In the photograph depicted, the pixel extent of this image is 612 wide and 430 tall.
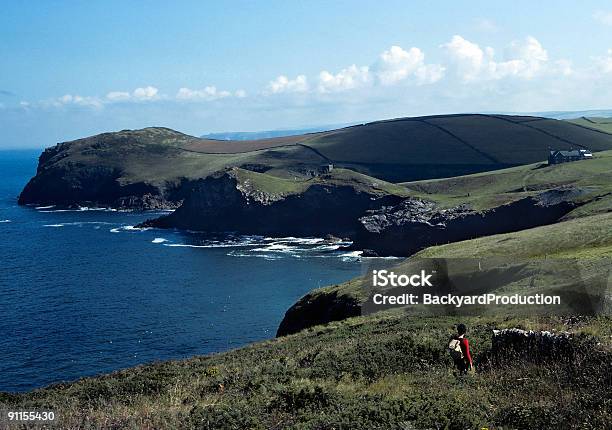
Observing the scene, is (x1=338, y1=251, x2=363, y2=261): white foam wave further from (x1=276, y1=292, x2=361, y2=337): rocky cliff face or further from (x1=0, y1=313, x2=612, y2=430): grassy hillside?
(x1=0, y1=313, x2=612, y2=430): grassy hillside

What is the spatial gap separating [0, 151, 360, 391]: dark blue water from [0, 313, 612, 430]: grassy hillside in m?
45.4

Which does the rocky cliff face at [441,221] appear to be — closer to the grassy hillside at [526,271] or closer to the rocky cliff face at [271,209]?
the rocky cliff face at [271,209]

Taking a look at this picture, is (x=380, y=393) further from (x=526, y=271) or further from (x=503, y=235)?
(x=503, y=235)

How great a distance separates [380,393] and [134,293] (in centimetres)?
8774

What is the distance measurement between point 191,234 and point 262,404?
505ft

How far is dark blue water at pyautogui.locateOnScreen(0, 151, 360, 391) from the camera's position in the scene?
228ft

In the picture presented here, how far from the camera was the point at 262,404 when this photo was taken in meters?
15.8

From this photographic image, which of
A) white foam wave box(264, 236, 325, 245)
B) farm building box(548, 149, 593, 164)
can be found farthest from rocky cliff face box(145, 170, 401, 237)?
farm building box(548, 149, 593, 164)

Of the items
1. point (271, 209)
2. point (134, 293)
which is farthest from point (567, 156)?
point (134, 293)

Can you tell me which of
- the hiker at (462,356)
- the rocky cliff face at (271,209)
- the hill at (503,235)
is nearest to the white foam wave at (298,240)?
the rocky cliff face at (271,209)

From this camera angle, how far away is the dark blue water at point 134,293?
69.4m

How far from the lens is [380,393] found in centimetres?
1642

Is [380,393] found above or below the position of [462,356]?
below

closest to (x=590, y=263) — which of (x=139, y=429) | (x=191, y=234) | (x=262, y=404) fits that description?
(x=262, y=404)
